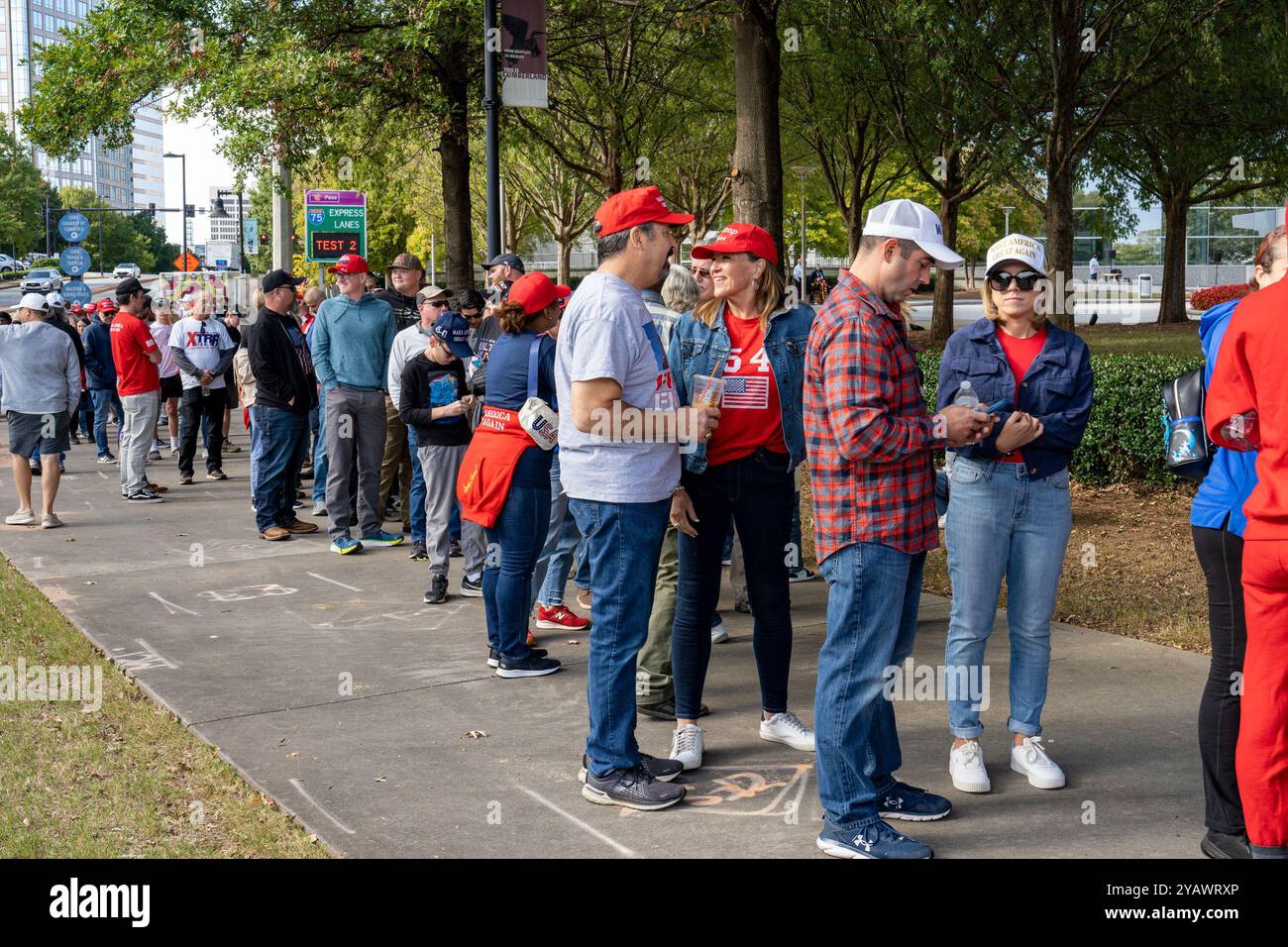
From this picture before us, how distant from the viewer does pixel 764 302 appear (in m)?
5.42

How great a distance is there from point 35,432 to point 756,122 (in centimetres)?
673

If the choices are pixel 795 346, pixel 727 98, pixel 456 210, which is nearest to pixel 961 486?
pixel 795 346

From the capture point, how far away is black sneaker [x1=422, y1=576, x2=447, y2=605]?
8297mm

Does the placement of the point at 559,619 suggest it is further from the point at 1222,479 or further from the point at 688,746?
the point at 1222,479

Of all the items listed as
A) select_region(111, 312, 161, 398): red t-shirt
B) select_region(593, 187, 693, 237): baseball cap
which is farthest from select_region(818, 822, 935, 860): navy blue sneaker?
select_region(111, 312, 161, 398): red t-shirt

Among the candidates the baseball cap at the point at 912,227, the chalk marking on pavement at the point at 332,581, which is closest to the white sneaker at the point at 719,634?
the chalk marking on pavement at the point at 332,581

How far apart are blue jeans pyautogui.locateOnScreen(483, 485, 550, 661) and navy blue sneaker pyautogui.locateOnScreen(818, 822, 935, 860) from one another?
257 cm

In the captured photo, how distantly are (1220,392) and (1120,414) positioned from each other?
7606 millimetres

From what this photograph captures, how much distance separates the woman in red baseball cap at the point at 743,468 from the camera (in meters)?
5.27

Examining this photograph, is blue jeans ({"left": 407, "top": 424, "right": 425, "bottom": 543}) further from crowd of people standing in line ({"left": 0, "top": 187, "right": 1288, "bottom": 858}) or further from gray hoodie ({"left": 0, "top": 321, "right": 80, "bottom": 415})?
gray hoodie ({"left": 0, "top": 321, "right": 80, "bottom": 415})

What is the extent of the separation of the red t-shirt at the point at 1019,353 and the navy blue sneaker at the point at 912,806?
126 centimetres

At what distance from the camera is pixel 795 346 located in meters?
5.38

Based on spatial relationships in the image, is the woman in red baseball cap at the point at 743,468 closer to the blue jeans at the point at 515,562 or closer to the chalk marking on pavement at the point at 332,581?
the blue jeans at the point at 515,562
